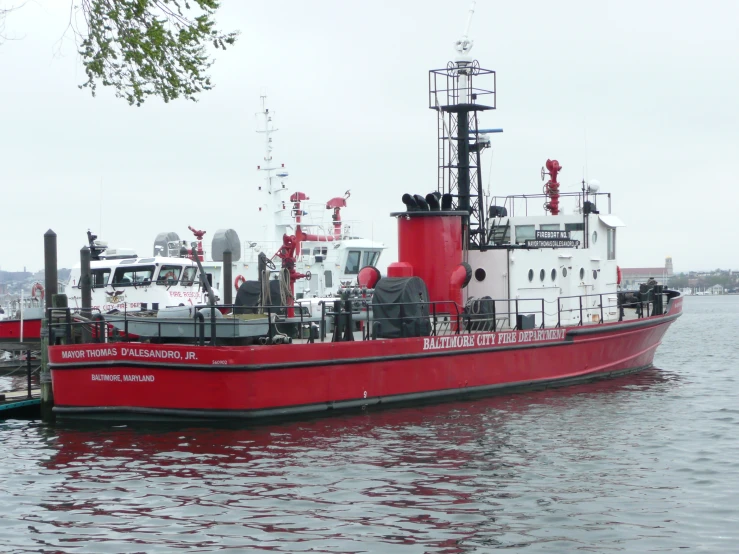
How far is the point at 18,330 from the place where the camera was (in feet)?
79.4

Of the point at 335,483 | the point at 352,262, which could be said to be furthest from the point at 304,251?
the point at 335,483

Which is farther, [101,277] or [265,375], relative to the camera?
[101,277]

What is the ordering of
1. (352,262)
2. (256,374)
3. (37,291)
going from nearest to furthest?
(256,374), (37,291), (352,262)

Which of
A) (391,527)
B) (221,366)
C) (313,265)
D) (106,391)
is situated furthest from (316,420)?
(313,265)

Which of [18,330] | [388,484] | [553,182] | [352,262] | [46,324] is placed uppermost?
[553,182]

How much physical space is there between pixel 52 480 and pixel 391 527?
432cm

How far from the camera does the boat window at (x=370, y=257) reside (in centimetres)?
3070

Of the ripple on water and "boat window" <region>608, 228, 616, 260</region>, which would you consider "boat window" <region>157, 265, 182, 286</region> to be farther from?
"boat window" <region>608, 228, 616, 260</region>

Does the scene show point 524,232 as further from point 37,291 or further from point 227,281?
point 37,291

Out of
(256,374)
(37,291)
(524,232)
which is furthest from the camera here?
(37,291)

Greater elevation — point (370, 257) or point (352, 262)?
point (370, 257)

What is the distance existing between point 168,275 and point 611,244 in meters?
10.8

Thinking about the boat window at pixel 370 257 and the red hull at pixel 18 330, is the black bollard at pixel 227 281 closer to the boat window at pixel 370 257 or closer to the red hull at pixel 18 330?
the red hull at pixel 18 330

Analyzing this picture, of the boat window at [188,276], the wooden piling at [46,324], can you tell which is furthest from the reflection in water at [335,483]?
the boat window at [188,276]
